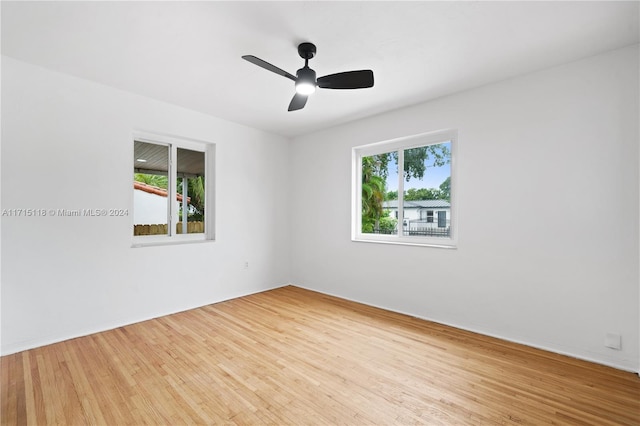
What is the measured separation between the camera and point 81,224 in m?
2.87

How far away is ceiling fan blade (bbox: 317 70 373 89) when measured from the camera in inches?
85.0

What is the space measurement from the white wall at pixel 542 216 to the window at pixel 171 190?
2717mm

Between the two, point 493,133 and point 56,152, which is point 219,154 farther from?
point 493,133

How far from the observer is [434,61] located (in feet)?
8.24

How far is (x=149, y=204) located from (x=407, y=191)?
Result: 3.31 m

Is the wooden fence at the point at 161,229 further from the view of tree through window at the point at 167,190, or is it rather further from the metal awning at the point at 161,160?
the metal awning at the point at 161,160

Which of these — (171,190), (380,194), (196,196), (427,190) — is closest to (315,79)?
(427,190)

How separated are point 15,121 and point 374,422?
3.81 m

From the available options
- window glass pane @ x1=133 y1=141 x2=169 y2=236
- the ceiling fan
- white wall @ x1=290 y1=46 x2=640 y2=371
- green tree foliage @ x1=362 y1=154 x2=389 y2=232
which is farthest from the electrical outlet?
window glass pane @ x1=133 y1=141 x2=169 y2=236

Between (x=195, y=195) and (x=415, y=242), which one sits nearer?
(x=415, y=242)

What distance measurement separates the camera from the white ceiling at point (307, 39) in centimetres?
190

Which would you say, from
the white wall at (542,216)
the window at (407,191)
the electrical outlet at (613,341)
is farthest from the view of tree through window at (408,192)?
the electrical outlet at (613,341)

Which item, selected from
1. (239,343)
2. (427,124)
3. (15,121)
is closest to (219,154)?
(15,121)

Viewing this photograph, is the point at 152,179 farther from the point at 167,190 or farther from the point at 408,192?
the point at 408,192
